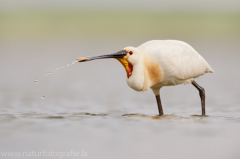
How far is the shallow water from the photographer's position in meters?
7.04

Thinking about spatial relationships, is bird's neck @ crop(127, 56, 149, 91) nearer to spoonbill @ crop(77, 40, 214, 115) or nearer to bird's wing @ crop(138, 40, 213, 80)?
spoonbill @ crop(77, 40, 214, 115)

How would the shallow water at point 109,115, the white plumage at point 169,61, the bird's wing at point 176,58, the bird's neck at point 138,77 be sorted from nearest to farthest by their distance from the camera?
the shallow water at point 109,115
the bird's neck at point 138,77
the white plumage at point 169,61
the bird's wing at point 176,58

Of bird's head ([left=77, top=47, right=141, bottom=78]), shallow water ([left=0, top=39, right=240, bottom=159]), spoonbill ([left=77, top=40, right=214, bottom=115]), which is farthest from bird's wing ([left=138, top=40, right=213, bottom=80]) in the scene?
shallow water ([left=0, top=39, right=240, bottom=159])

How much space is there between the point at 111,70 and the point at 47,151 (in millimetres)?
10633

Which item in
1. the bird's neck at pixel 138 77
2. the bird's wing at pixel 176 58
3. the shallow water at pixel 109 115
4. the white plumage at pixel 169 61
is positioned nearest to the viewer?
the shallow water at pixel 109 115

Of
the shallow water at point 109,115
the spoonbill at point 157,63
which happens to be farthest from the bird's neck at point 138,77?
the shallow water at point 109,115

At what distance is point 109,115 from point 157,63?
1.23 meters

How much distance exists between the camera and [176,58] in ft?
30.2

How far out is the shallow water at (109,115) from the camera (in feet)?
23.1

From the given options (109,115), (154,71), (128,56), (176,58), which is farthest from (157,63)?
(109,115)

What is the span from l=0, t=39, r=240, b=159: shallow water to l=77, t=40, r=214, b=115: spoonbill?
61 cm

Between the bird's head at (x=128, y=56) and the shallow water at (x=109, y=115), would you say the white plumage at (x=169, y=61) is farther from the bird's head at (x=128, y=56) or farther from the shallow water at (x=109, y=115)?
the shallow water at (x=109, y=115)

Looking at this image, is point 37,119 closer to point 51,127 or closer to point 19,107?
point 51,127

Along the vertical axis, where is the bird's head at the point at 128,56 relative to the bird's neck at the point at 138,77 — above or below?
above
